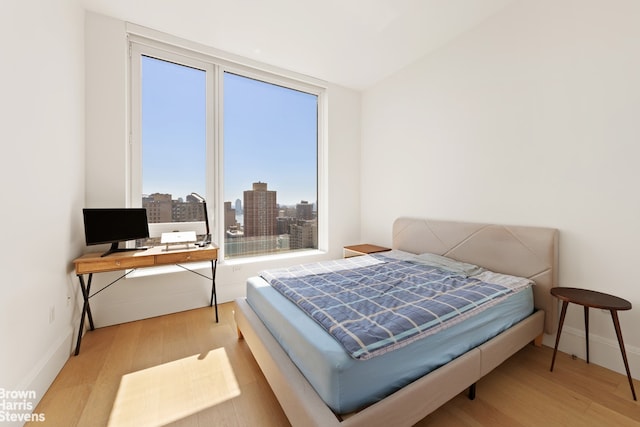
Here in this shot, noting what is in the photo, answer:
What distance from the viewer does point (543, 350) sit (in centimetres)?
218

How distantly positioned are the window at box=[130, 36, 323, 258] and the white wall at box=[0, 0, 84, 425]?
25.7 inches

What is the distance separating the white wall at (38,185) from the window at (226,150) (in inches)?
25.7

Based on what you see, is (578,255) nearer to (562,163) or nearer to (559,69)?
(562,163)

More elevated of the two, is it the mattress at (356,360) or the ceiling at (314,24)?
the ceiling at (314,24)

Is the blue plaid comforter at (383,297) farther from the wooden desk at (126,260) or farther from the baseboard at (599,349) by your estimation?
the wooden desk at (126,260)

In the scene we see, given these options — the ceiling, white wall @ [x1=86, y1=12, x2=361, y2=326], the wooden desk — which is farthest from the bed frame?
the ceiling

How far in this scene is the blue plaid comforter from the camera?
4.37 ft

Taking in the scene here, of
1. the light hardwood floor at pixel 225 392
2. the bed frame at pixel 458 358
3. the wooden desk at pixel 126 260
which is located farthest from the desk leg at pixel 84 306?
the bed frame at pixel 458 358

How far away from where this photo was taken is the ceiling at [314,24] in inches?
94.5

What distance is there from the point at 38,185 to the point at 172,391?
1.63m

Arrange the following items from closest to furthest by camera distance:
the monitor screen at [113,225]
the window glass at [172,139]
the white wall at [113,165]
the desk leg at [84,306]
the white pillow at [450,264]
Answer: the desk leg at [84,306] → the monitor screen at [113,225] → the white pillow at [450,264] → the white wall at [113,165] → the window glass at [172,139]

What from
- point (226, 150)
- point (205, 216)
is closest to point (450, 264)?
point (205, 216)

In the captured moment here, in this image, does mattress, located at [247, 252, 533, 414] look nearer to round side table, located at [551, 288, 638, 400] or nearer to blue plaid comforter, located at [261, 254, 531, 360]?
blue plaid comforter, located at [261, 254, 531, 360]

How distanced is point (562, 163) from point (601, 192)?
13.4 inches
